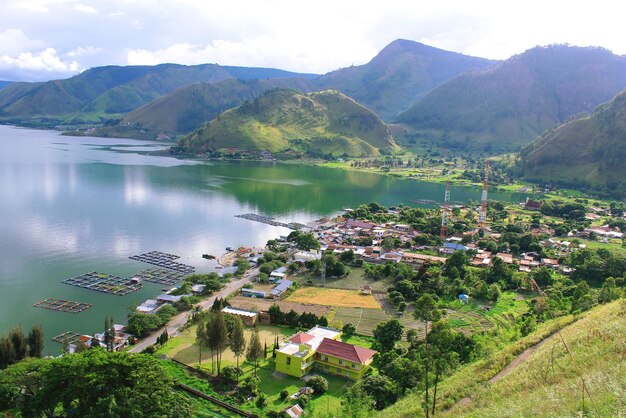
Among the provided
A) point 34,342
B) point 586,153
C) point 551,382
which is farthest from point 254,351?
point 586,153

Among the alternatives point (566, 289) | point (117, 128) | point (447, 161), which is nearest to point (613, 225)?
point (566, 289)

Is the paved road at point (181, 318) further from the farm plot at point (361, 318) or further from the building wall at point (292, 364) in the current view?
the farm plot at point (361, 318)

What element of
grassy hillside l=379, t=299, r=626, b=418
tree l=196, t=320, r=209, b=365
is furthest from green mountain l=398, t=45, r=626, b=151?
grassy hillside l=379, t=299, r=626, b=418

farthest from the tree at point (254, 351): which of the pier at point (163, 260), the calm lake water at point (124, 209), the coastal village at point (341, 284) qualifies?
the pier at point (163, 260)

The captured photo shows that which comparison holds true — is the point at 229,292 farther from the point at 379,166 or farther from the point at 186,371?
the point at 379,166

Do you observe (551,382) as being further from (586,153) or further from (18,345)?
(586,153)

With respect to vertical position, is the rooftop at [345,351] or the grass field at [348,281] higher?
the rooftop at [345,351]

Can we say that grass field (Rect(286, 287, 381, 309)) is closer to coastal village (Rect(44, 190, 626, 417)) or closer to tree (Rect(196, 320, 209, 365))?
coastal village (Rect(44, 190, 626, 417))
